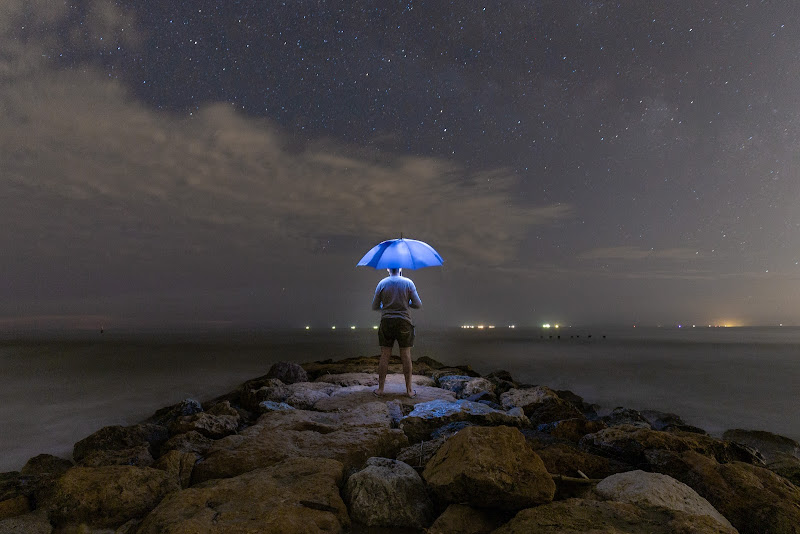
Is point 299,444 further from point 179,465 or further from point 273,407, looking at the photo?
point 273,407

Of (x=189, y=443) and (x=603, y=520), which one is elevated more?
(x=603, y=520)

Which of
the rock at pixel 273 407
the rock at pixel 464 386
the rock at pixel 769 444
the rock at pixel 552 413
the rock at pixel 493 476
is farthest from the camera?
the rock at pixel 464 386

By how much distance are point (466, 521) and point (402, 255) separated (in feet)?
17.7

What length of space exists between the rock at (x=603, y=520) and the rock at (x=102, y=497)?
307 cm

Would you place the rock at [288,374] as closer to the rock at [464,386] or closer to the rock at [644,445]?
the rock at [464,386]

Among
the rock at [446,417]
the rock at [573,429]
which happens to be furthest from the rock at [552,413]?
the rock at [573,429]

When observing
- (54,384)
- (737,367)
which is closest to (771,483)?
(54,384)

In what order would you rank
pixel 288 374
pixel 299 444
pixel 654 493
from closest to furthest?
pixel 654 493
pixel 299 444
pixel 288 374

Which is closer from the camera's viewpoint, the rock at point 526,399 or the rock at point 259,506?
the rock at point 259,506

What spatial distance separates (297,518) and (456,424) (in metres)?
3.13

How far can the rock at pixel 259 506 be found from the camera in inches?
114

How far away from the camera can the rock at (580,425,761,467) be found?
4820 millimetres

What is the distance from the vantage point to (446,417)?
6.09 metres

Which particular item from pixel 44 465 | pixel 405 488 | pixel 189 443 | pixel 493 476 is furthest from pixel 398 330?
pixel 44 465
